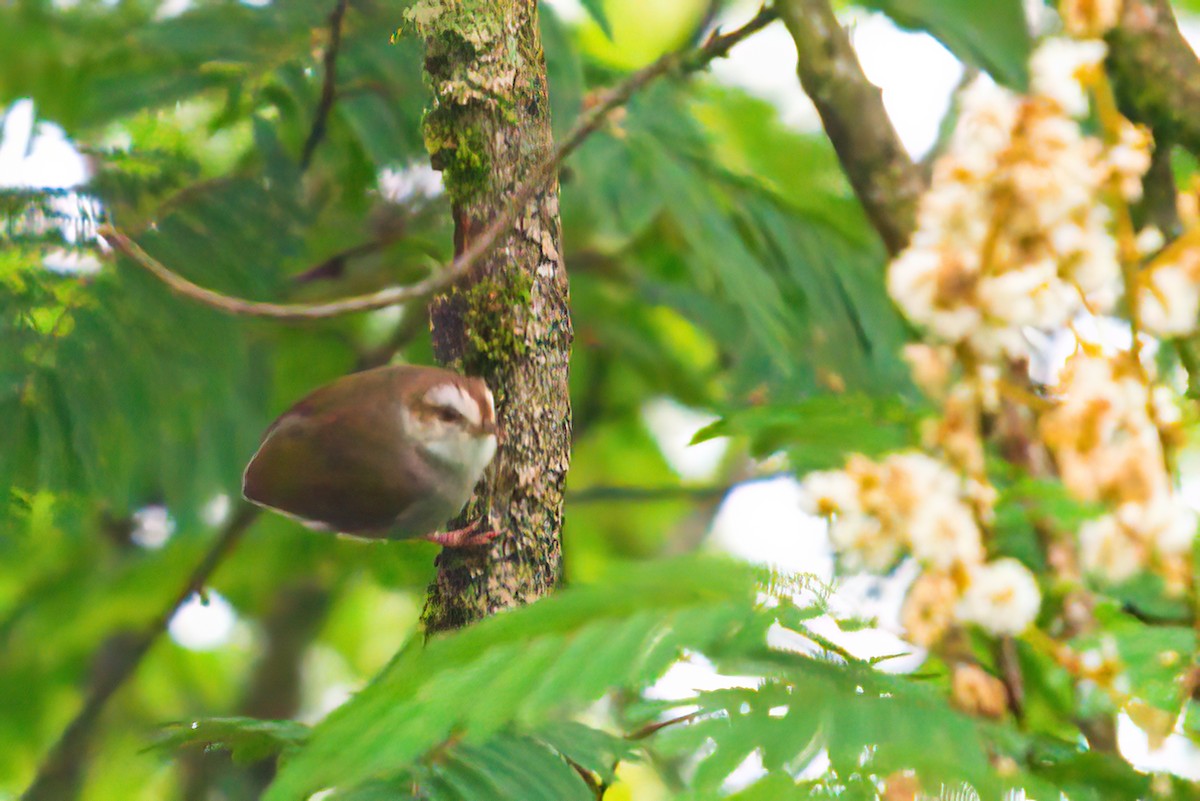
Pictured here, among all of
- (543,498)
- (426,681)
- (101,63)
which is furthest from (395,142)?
(426,681)

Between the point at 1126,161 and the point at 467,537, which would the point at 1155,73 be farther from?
the point at 467,537

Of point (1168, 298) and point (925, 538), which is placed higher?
point (1168, 298)

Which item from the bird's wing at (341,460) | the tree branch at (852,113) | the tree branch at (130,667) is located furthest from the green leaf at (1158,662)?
the tree branch at (130,667)

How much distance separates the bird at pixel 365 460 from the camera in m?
1.28

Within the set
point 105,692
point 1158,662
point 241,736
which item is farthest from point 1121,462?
point 105,692

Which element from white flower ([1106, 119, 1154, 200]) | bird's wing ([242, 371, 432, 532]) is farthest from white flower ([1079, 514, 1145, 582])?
bird's wing ([242, 371, 432, 532])

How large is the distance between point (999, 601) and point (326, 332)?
1790 mm

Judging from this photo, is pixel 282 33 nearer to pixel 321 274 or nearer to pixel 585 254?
pixel 321 274

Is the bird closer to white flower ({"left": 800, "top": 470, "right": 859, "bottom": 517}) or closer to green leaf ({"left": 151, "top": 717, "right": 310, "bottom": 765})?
green leaf ({"left": 151, "top": 717, "right": 310, "bottom": 765})

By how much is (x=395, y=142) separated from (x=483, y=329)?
74cm

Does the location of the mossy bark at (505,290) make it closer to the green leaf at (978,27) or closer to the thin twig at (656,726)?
the thin twig at (656,726)

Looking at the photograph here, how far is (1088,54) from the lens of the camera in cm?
97

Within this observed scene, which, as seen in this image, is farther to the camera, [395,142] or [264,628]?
[264,628]

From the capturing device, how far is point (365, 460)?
148 cm
